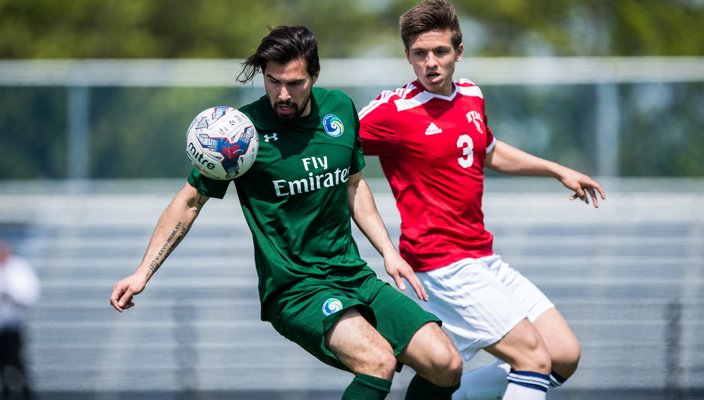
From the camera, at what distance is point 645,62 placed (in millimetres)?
12023

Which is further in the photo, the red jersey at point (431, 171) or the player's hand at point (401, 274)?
the red jersey at point (431, 171)

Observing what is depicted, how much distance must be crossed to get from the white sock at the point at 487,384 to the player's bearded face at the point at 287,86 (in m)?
1.90

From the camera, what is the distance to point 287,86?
4785mm

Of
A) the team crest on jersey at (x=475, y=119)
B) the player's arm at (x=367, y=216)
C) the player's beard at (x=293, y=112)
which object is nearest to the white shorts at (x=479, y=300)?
the player's arm at (x=367, y=216)

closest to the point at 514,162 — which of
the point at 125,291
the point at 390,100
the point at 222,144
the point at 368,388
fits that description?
the point at 390,100

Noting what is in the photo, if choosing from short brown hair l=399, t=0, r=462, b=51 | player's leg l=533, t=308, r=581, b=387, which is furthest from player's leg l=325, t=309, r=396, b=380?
short brown hair l=399, t=0, r=462, b=51

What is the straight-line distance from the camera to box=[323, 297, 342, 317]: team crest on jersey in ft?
15.6

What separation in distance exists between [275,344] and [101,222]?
3.47 metres

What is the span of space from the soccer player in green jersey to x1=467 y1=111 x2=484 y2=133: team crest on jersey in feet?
2.40

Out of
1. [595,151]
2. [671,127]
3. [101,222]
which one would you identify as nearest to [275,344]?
[101,222]

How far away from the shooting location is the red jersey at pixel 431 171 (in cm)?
534

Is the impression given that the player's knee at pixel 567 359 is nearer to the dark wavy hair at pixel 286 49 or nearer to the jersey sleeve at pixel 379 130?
the jersey sleeve at pixel 379 130

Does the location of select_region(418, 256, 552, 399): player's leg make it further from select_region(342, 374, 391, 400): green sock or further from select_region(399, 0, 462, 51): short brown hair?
select_region(399, 0, 462, 51): short brown hair

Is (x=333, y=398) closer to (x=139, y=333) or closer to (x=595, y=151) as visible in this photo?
(x=139, y=333)
